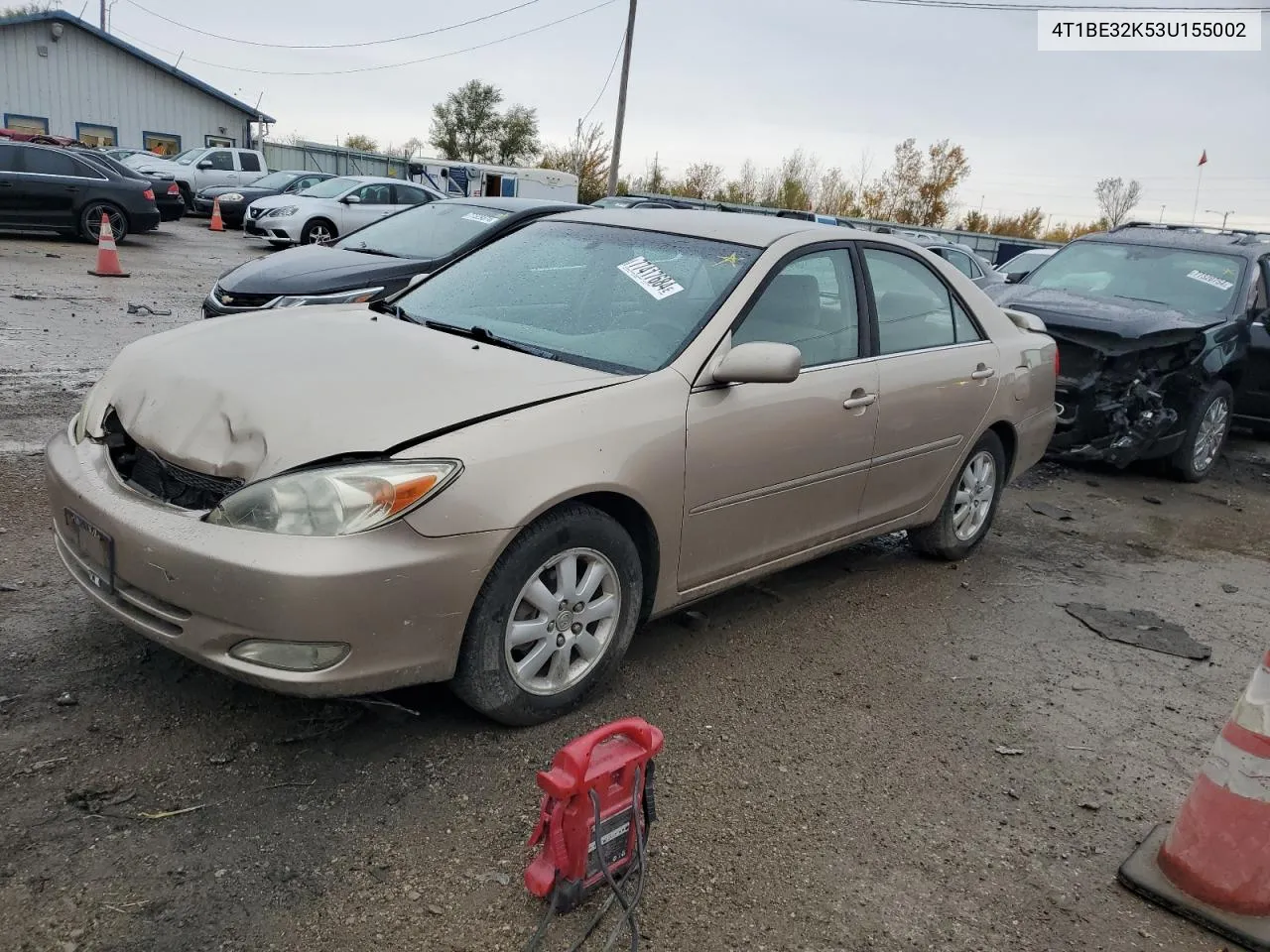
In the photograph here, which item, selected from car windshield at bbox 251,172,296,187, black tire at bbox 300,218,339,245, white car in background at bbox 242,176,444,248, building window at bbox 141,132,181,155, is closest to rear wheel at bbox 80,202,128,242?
white car in background at bbox 242,176,444,248

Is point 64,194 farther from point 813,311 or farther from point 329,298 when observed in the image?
point 813,311

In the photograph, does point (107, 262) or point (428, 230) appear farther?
point (107, 262)

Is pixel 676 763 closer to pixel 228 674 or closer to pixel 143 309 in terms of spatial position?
pixel 228 674

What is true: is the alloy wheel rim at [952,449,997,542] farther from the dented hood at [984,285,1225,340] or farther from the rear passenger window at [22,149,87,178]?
the rear passenger window at [22,149,87,178]

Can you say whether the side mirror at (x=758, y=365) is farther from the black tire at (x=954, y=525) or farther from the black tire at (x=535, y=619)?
the black tire at (x=954, y=525)

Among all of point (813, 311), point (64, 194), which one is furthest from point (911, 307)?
point (64, 194)

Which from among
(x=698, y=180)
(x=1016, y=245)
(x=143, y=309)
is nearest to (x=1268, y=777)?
(x=143, y=309)

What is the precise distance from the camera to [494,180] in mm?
35875

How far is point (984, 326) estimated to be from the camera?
518cm

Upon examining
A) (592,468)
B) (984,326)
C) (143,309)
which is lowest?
(143,309)

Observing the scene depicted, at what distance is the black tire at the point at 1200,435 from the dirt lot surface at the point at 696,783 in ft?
10.5

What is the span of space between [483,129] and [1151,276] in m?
48.1

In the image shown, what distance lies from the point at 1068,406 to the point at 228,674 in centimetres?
625

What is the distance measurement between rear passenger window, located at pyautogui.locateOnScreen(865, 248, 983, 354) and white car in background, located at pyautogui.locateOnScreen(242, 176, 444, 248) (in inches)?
560
